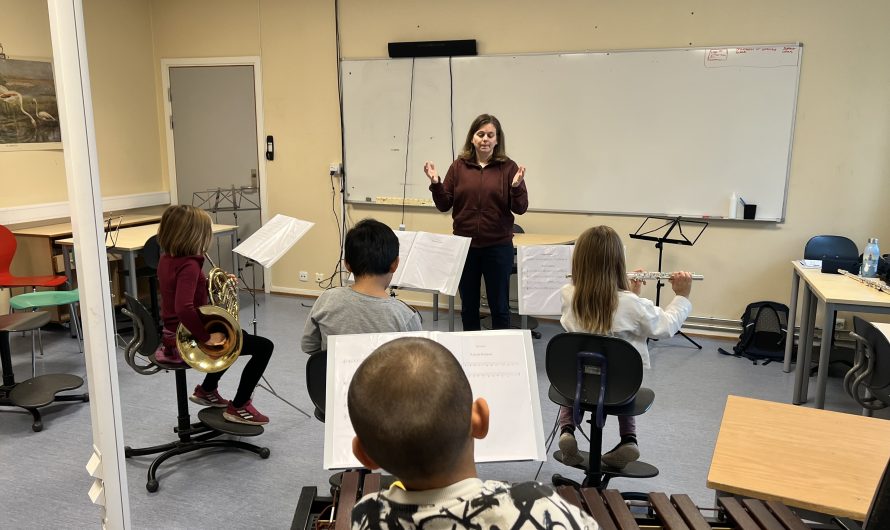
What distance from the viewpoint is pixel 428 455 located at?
923mm

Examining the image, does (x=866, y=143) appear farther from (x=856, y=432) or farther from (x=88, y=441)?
(x=88, y=441)

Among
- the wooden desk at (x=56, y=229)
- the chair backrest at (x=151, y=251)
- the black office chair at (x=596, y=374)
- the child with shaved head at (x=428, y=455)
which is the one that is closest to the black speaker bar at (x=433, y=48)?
the chair backrest at (x=151, y=251)

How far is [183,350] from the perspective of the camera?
289 centimetres

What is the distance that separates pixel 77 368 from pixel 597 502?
4.05 meters

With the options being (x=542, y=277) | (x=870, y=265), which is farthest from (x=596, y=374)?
(x=870, y=265)

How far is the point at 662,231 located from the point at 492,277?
1.93m

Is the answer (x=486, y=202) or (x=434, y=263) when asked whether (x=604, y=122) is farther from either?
(x=434, y=263)

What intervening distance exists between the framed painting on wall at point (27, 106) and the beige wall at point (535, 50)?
0.15 m

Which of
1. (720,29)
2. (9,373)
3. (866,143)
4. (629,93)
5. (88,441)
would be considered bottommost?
(88,441)

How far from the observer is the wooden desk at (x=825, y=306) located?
3291 millimetres

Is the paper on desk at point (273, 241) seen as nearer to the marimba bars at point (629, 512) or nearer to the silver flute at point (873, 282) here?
the marimba bars at point (629, 512)

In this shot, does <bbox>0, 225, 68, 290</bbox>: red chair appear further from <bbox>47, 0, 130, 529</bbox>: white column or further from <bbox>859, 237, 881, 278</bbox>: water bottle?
Answer: <bbox>859, 237, 881, 278</bbox>: water bottle

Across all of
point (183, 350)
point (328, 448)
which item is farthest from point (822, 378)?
point (183, 350)

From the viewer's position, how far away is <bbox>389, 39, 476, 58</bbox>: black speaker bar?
17.5ft
